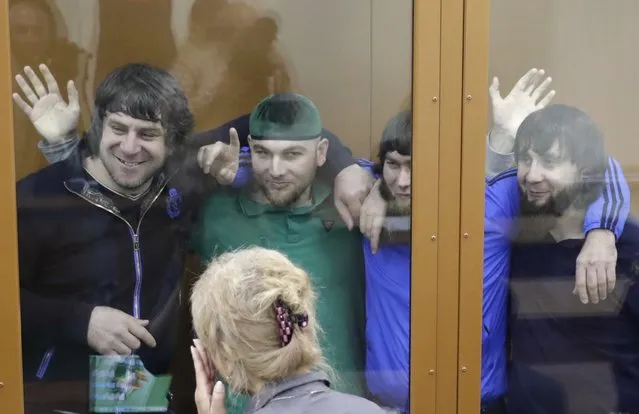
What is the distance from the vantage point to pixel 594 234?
238 centimetres

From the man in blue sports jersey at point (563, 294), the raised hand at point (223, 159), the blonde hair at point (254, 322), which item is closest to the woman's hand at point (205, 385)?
the blonde hair at point (254, 322)

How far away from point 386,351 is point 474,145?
616mm

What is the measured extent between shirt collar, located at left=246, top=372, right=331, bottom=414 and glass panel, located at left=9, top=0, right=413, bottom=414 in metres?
0.72

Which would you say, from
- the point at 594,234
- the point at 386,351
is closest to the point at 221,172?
the point at 386,351

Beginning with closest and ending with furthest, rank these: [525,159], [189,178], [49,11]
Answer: [49,11]
[189,178]
[525,159]

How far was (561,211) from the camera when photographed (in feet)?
7.78

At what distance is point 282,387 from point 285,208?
807 mm

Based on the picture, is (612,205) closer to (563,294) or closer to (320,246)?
(563,294)

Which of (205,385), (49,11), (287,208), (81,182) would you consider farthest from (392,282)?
(49,11)

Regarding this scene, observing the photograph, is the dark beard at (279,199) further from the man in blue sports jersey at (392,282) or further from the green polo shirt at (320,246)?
the man in blue sports jersey at (392,282)

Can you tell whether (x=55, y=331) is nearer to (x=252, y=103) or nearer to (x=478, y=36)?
(x=252, y=103)

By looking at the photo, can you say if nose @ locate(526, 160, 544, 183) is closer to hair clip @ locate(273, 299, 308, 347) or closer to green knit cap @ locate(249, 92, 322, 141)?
green knit cap @ locate(249, 92, 322, 141)

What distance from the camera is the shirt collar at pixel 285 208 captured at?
2268mm

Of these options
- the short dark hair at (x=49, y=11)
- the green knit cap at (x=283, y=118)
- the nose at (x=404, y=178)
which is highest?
the short dark hair at (x=49, y=11)
